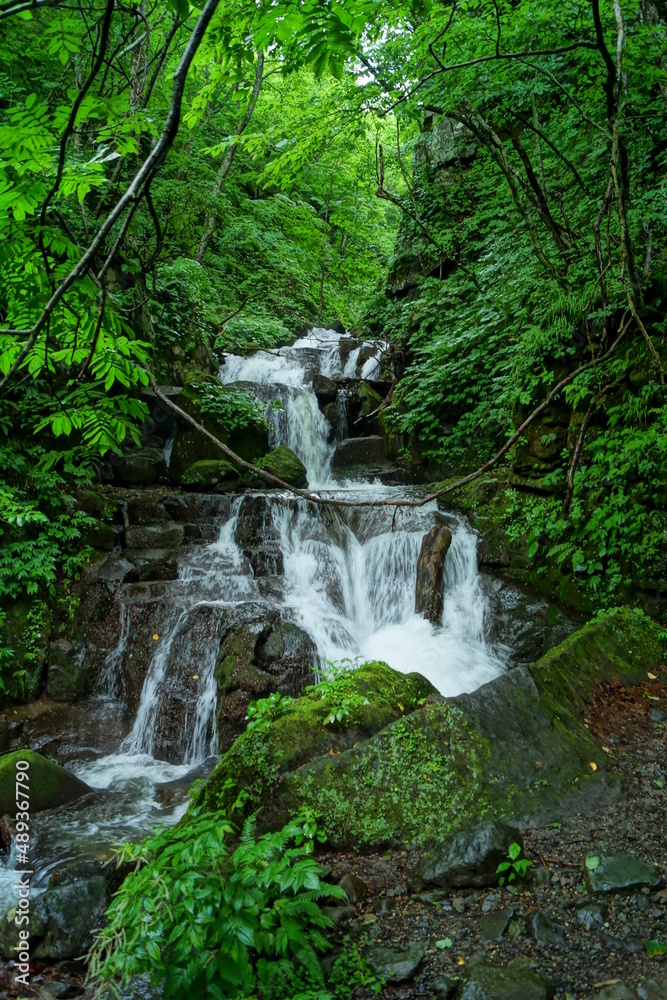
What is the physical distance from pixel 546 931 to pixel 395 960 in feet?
2.33

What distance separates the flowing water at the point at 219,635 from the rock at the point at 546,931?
282cm

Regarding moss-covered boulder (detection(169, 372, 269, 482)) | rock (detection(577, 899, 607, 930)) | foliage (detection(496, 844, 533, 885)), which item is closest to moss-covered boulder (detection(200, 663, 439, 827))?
foliage (detection(496, 844, 533, 885))

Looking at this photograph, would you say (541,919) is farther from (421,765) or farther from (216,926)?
(216,926)

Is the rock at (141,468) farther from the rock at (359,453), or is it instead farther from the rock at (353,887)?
the rock at (353,887)

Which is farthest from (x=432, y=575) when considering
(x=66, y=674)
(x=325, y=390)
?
(x=325, y=390)

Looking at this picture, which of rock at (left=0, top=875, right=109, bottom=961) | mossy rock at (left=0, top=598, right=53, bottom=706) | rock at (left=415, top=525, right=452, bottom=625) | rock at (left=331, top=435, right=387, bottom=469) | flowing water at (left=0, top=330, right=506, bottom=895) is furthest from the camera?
rock at (left=331, top=435, right=387, bottom=469)

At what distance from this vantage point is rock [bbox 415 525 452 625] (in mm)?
7926

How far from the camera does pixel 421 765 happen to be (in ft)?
11.5

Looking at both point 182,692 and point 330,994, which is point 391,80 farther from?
point 330,994

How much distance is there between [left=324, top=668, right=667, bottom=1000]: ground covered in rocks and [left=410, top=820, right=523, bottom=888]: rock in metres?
0.05

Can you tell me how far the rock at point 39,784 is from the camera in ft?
15.0

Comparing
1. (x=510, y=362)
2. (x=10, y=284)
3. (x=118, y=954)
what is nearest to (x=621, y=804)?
(x=118, y=954)

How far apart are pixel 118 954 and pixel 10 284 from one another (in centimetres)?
254

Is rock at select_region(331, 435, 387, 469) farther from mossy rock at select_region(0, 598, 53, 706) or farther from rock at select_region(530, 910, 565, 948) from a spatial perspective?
rock at select_region(530, 910, 565, 948)
